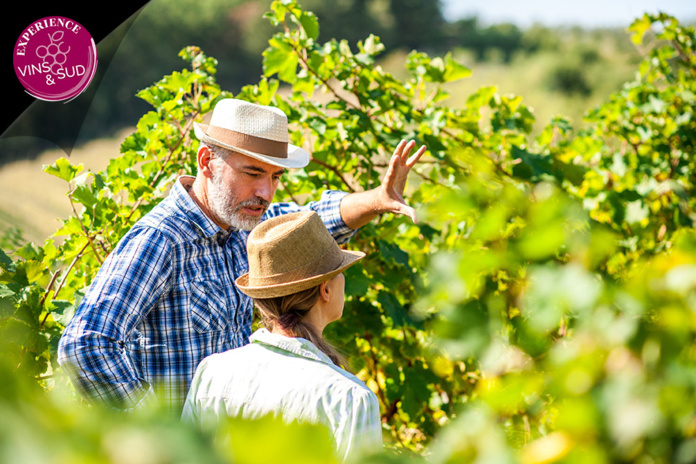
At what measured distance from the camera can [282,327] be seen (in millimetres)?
1637

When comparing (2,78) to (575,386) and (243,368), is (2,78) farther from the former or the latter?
(575,386)

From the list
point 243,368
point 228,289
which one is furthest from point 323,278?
A: point 228,289

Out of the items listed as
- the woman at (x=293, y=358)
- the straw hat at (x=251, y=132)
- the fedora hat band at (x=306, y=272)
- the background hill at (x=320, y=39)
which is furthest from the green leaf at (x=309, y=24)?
the background hill at (x=320, y=39)

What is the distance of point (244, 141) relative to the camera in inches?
88.2

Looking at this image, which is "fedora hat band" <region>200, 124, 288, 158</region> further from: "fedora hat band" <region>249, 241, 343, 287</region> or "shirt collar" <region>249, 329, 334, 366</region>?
"shirt collar" <region>249, 329, 334, 366</region>

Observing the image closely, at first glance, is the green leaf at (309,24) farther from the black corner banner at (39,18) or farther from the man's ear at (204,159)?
the black corner banner at (39,18)

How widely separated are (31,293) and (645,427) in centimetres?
197

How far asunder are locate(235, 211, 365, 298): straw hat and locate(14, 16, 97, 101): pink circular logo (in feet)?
7.54

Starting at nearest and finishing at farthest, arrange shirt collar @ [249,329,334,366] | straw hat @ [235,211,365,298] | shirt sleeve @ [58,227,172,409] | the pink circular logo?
shirt collar @ [249,329,334,366]
straw hat @ [235,211,365,298]
shirt sleeve @ [58,227,172,409]
the pink circular logo

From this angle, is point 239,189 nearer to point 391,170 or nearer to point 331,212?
point 331,212

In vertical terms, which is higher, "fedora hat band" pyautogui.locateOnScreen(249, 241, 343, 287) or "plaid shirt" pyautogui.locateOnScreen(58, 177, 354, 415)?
"fedora hat band" pyautogui.locateOnScreen(249, 241, 343, 287)

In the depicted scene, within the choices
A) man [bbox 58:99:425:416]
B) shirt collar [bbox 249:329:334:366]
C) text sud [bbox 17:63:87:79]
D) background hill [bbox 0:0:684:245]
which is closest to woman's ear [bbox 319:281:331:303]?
shirt collar [bbox 249:329:334:366]

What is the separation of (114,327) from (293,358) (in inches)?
23.8

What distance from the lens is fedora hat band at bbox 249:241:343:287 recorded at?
167 centimetres
